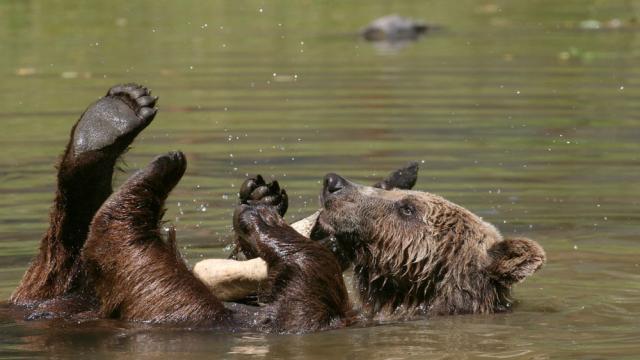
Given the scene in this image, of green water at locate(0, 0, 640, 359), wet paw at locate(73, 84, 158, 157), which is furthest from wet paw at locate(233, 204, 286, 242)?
wet paw at locate(73, 84, 158, 157)

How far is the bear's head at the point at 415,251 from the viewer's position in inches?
328

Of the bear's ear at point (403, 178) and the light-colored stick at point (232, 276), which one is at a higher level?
the bear's ear at point (403, 178)

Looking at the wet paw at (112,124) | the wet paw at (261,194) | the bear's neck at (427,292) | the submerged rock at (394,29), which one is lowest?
the bear's neck at (427,292)

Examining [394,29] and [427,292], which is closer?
[427,292]

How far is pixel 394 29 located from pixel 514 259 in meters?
14.9

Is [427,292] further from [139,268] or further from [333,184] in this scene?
[139,268]

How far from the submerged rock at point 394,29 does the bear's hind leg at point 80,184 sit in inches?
565

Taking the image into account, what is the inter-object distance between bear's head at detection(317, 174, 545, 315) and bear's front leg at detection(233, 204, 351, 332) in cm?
48

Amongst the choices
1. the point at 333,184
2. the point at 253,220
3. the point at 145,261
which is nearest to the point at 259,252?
the point at 253,220

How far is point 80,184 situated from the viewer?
841 centimetres

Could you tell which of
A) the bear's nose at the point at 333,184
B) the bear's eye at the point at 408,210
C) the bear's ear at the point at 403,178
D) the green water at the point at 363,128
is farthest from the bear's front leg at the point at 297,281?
the bear's ear at the point at 403,178

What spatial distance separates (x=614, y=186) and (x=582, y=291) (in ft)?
10.6

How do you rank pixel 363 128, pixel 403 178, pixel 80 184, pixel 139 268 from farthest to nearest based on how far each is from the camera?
pixel 363 128 < pixel 403 178 < pixel 80 184 < pixel 139 268

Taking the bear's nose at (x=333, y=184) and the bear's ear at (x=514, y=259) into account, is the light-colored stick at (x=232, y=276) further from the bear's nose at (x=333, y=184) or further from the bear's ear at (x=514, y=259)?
the bear's ear at (x=514, y=259)
